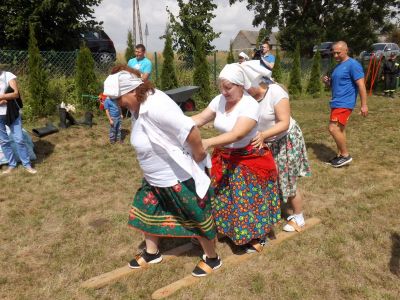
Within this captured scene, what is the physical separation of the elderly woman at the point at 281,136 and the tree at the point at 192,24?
516 inches

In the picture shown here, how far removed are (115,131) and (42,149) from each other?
53.2 inches

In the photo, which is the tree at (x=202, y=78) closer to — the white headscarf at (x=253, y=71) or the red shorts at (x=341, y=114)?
the red shorts at (x=341, y=114)

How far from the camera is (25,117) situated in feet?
29.0

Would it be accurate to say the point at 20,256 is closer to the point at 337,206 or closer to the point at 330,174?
the point at 337,206

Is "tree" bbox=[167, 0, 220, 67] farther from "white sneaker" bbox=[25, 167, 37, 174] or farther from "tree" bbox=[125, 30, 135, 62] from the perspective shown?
"white sneaker" bbox=[25, 167, 37, 174]

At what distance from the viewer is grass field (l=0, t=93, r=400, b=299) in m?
2.83

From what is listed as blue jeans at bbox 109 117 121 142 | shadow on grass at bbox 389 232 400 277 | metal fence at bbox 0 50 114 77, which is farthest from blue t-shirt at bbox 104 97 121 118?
shadow on grass at bbox 389 232 400 277

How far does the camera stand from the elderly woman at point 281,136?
2.88 meters

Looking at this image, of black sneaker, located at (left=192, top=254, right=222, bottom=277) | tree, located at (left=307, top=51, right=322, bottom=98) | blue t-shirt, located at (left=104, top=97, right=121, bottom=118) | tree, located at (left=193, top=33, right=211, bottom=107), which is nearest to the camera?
black sneaker, located at (left=192, top=254, right=222, bottom=277)

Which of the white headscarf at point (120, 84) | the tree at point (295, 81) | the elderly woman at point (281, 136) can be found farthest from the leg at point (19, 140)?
the tree at point (295, 81)

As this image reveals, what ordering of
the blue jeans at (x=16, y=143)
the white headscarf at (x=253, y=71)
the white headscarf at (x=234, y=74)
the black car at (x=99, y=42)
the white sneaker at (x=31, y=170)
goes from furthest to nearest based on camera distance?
the black car at (x=99, y=42)
the white sneaker at (x=31, y=170)
the blue jeans at (x=16, y=143)
the white headscarf at (x=253, y=71)
the white headscarf at (x=234, y=74)

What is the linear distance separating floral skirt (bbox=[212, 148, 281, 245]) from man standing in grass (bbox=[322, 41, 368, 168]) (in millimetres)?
2776

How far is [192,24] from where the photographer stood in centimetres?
1603

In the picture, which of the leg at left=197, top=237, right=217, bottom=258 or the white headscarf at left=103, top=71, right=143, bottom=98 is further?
the leg at left=197, top=237, right=217, bottom=258
